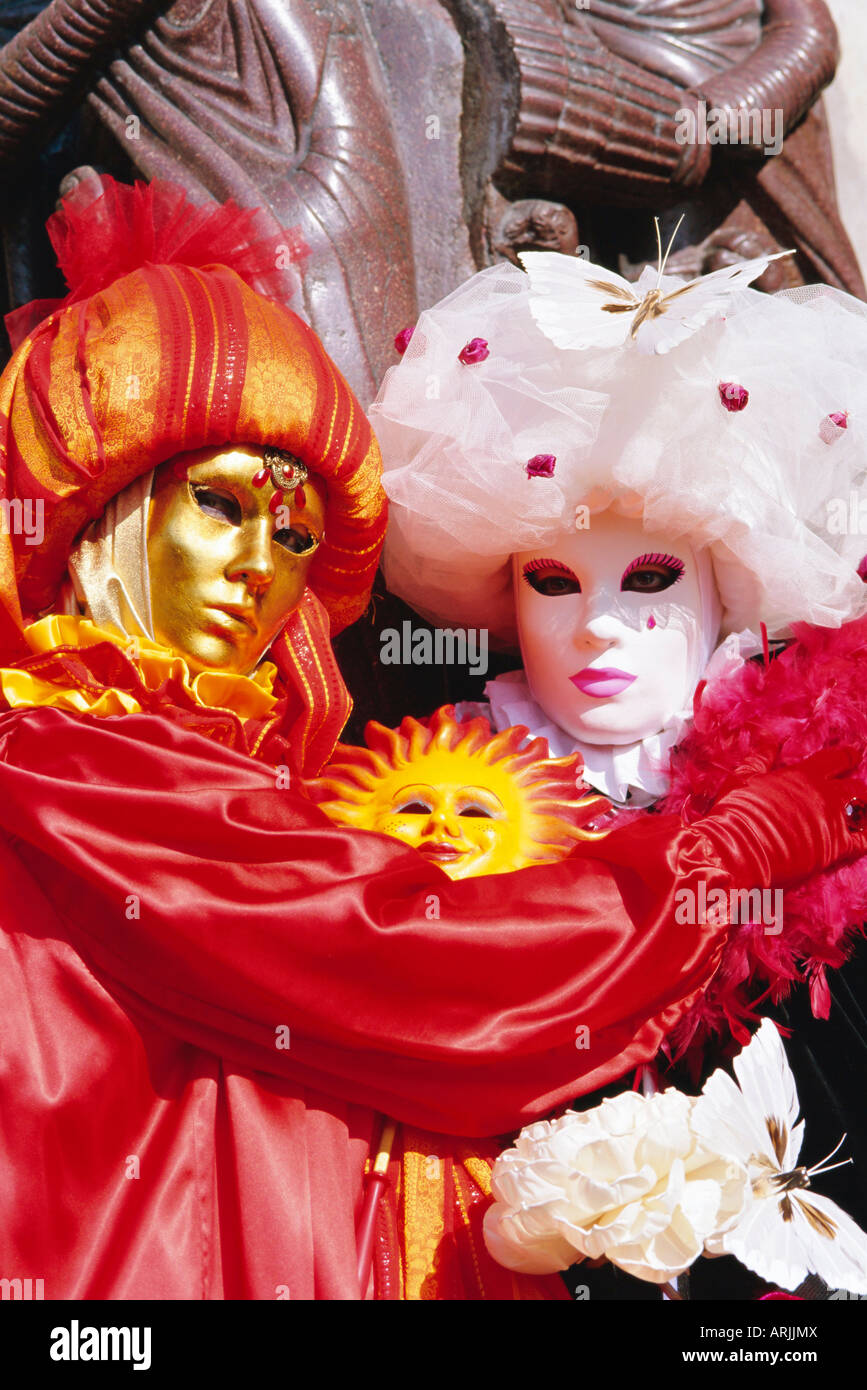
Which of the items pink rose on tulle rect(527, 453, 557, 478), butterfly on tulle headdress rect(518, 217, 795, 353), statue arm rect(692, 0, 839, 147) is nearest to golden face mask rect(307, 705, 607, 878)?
pink rose on tulle rect(527, 453, 557, 478)

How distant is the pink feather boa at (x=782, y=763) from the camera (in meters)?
2.64

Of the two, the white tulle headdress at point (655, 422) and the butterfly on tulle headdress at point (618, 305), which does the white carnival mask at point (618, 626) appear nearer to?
the white tulle headdress at point (655, 422)

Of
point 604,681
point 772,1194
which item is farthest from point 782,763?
point 772,1194

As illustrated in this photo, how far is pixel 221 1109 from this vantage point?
8.00 feet

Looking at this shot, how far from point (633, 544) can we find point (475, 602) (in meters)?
0.39

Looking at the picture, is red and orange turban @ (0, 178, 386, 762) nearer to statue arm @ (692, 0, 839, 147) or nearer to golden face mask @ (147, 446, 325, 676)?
golden face mask @ (147, 446, 325, 676)

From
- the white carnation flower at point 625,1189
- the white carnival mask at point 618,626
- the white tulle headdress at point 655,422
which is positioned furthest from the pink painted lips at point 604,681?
the white carnation flower at point 625,1189

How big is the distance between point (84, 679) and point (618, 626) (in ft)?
3.12

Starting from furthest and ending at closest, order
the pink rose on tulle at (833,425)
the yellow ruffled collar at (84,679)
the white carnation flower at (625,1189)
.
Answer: the pink rose on tulle at (833,425)
the yellow ruffled collar at (84,679)
the white carnation flower at (625,1189)

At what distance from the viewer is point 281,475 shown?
109 inches

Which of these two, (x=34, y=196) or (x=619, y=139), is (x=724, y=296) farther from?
(x=34, y=196)

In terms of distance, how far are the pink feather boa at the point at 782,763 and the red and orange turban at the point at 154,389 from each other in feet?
2.18

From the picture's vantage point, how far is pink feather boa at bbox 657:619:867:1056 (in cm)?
264

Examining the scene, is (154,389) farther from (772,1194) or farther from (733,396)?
(772,1194)
